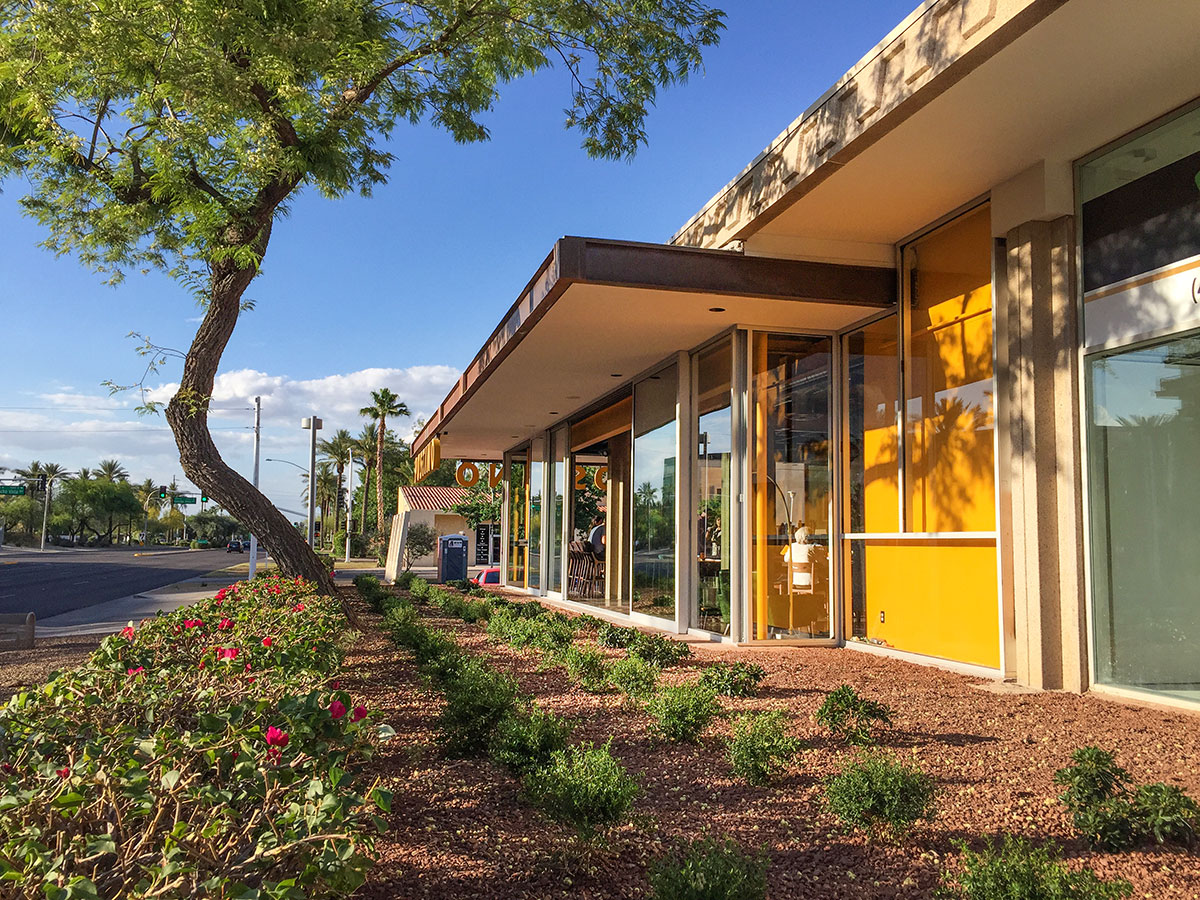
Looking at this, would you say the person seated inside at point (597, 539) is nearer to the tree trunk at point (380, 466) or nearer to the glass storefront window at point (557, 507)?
the glass storefront window at point (557, 507)

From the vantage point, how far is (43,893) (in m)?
1.67

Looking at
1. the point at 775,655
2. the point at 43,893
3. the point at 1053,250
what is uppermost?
the point at 1053,250

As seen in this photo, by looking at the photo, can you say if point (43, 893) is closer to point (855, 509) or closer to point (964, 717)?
point (964, 717)

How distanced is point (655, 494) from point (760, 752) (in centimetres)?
744

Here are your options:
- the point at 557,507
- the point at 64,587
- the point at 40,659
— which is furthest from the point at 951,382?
the point at 64,587

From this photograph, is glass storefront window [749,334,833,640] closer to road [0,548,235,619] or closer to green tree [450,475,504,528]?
road [0,548,235,619]

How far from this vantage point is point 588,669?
6.59 meters

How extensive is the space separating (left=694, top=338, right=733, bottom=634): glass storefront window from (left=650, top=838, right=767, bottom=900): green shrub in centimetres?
678

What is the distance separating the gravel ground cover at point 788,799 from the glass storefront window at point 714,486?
322cm

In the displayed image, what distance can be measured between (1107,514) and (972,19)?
3.39 m

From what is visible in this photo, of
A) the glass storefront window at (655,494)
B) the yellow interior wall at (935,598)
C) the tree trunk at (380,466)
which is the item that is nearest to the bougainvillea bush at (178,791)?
the yellow interior wall at (935,598)

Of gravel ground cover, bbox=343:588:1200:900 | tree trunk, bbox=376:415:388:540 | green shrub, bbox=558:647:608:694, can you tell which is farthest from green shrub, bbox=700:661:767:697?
tree trunk, bbox=376:415:388:540

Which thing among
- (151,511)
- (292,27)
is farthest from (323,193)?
(151,511)

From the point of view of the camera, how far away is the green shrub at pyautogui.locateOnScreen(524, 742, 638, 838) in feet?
10.6
